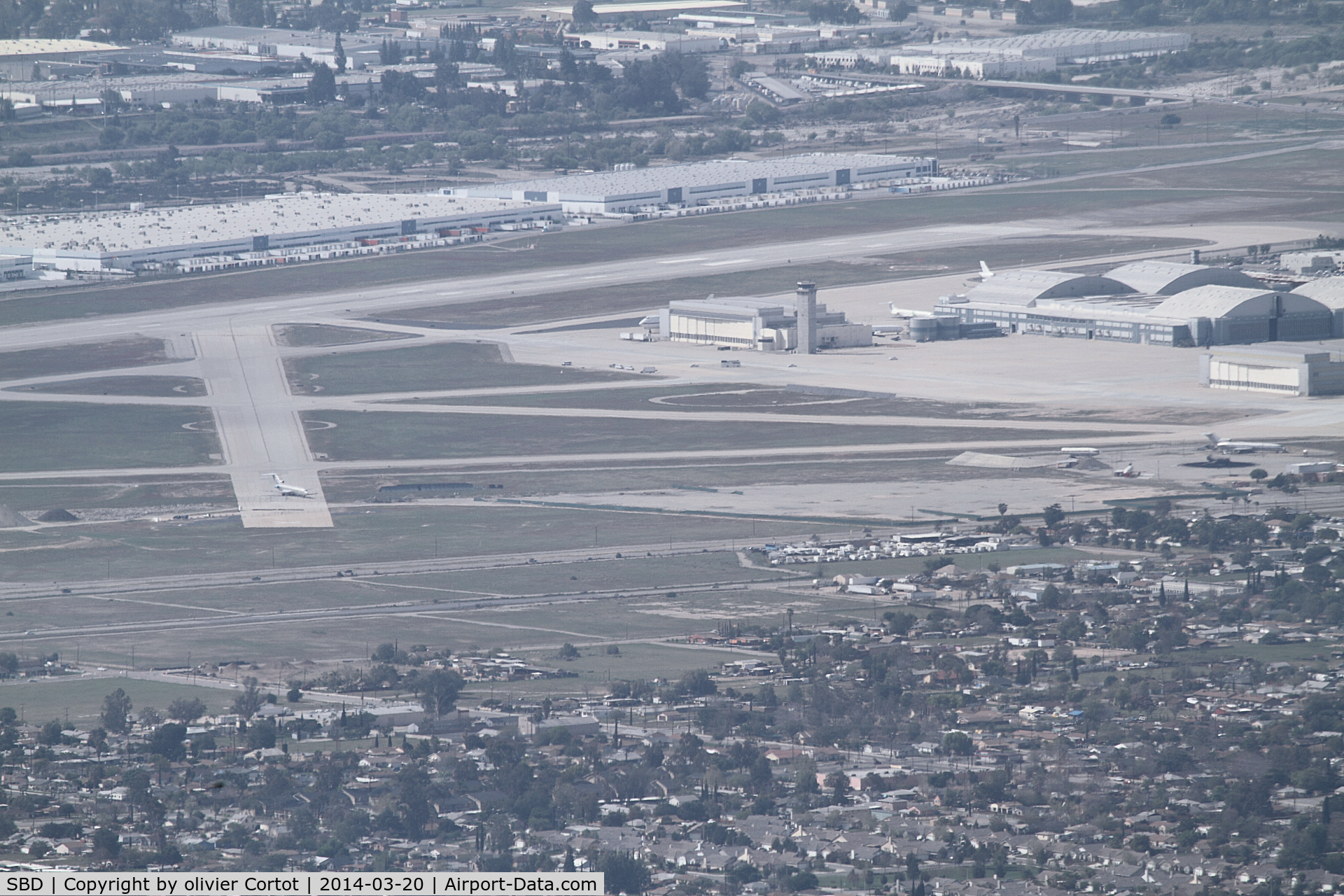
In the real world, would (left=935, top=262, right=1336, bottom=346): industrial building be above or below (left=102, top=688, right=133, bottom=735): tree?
above

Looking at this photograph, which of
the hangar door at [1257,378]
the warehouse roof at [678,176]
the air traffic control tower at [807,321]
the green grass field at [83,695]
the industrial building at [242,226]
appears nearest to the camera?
the green grass field at [83,695]

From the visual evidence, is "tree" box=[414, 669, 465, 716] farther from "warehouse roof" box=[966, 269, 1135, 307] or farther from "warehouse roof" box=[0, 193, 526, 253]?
"warehouse roof" box=[0, 193, 526, 253]

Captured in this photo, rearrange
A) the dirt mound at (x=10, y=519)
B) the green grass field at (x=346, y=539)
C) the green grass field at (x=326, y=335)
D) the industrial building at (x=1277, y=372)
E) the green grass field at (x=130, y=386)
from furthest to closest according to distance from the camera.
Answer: the green grass field at (x=326, y=335)
the green grass field at (x=130, y=386)
the industrial building at (x=1277, y=372)
the dirt mound at (x=10, y=519)
the green grass field at (x=346, y=539)

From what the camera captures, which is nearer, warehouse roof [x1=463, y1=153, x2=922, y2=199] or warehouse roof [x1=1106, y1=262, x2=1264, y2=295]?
warehouse roof [x1=1106, y1=262, x2=1264, y2=295]

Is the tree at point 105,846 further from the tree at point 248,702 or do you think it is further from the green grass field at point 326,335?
the green grass field at point 326,335

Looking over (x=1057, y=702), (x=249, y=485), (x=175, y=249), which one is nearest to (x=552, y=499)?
(x=249, y=485)

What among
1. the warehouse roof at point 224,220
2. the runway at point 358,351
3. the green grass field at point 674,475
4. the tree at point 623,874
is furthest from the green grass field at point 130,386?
the tree at point 623,874

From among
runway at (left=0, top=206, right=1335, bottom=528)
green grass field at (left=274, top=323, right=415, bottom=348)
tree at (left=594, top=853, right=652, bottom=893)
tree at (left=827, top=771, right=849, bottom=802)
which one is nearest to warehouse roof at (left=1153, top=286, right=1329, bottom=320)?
runway at (left=0, top=206, right=1335, bottom=528)

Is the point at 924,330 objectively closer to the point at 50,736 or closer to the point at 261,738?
the point at 261,738
